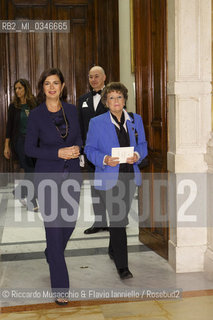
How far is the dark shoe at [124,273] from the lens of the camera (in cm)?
432

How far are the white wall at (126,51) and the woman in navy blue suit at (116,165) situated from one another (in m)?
3.24

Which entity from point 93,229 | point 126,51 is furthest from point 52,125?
point 126,51

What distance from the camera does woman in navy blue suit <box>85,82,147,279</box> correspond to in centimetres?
422

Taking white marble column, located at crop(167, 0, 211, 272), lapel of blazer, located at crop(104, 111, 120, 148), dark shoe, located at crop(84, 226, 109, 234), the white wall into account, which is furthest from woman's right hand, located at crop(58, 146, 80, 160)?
the white wall

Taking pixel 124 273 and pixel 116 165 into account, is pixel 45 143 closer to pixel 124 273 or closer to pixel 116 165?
pixel 116 165

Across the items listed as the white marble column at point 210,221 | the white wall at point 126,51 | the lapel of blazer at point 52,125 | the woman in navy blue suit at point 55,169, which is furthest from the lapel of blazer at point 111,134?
the white wall at point 126,51

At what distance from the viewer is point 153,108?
16.5 feet

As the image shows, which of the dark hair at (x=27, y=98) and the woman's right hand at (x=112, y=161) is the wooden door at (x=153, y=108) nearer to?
the woman's right hand at (x=112, y=161)

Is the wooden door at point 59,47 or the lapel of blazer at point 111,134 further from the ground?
the wooden door at point 59,47

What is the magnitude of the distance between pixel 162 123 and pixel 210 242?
3.82ft

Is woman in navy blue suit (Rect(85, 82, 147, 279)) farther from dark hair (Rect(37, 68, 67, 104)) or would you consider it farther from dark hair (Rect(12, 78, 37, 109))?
dark hair (Rect(12, 78, 37, 109))

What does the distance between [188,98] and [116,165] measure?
83 cm

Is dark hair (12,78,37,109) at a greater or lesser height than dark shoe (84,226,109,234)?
greater

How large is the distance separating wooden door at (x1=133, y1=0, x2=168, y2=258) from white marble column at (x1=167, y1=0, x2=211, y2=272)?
0.97 ft
